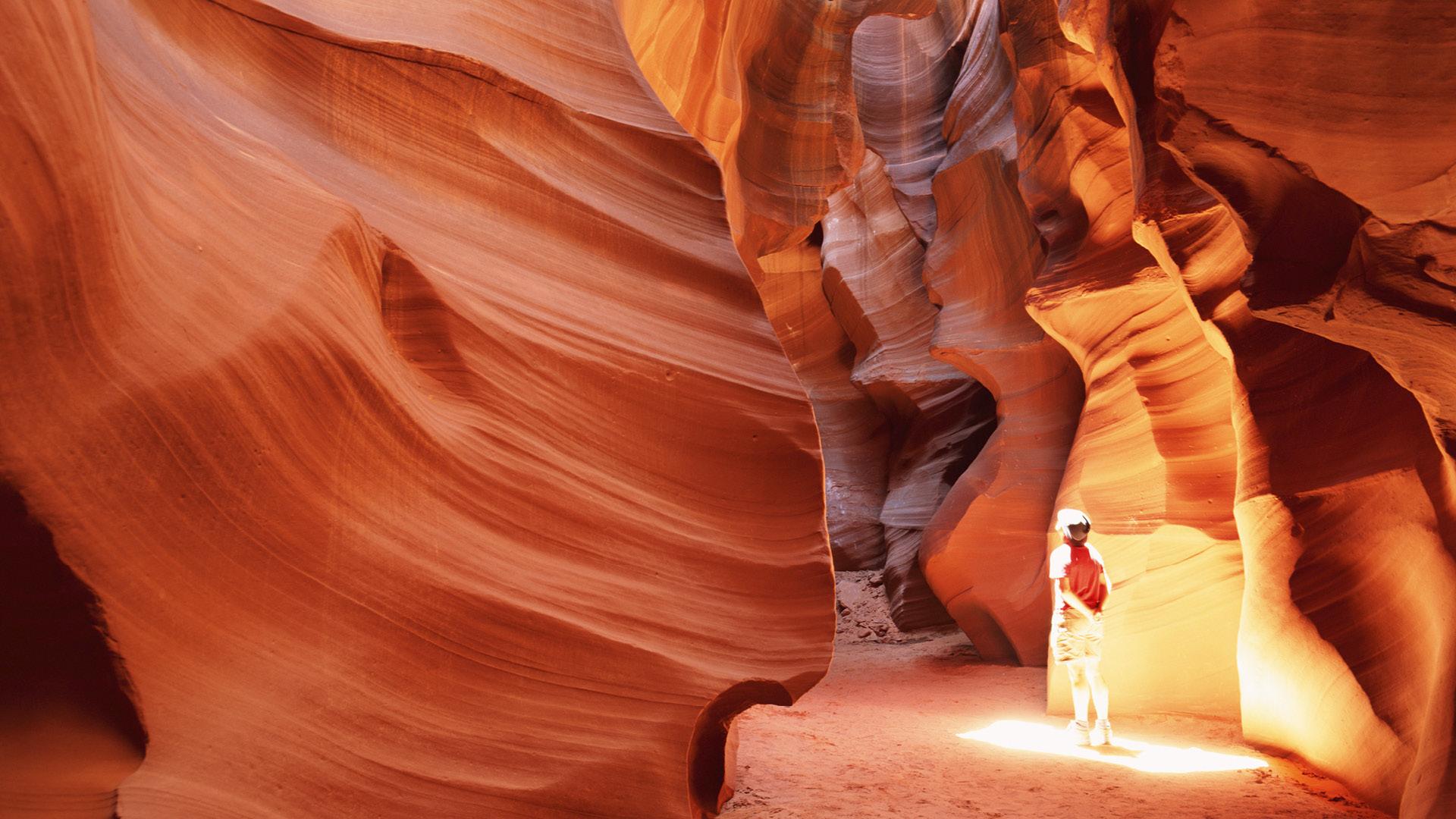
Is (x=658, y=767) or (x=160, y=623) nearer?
(x=160, y=623)

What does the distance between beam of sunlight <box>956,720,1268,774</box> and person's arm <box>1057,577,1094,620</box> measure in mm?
842

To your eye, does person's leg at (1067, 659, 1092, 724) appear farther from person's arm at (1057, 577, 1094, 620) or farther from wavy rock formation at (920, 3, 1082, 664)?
wavy rock formation at (920, 3, 1082, 664)

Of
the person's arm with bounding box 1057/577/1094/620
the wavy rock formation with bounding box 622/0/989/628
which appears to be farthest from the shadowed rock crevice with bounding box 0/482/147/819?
the person's arm with bounding box 1057/577/1094/620

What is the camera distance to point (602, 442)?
3297mm

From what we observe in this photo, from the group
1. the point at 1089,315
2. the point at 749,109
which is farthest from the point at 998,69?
the point at 1089,315

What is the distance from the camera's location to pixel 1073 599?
6.20m

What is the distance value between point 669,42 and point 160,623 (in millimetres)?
4764

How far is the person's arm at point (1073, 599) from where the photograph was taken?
6191 mm

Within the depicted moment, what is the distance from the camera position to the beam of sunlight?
214 inches

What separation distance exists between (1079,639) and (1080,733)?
0.62 meters

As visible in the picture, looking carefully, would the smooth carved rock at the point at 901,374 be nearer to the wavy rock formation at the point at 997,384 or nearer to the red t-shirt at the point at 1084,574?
the wavy rock formation at the point at 997,384

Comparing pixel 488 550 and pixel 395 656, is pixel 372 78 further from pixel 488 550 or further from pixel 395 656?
pixel 395 656

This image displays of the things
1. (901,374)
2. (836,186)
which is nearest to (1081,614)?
(836,186)

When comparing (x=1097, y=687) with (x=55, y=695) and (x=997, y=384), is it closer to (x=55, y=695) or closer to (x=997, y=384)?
(x=997, y=384)
